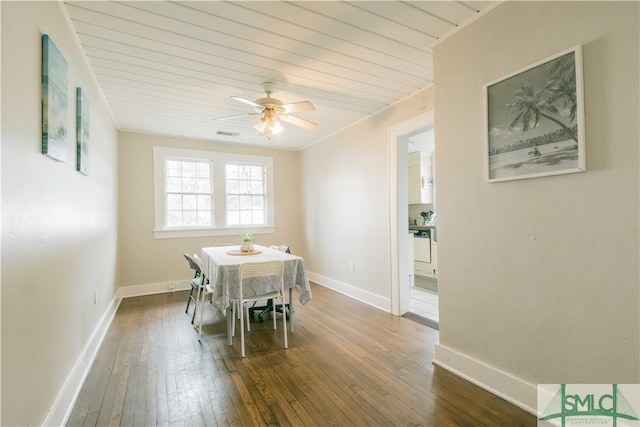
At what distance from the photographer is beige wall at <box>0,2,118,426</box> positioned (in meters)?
1.17

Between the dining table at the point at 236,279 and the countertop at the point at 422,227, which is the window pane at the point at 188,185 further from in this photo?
the countertop at the point at 422,227

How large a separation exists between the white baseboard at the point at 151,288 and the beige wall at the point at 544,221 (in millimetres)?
4045

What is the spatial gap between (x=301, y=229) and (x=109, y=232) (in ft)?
10.2

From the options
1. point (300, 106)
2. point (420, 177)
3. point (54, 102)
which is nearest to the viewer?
point (54, 102)

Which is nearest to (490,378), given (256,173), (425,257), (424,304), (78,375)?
(424,304)

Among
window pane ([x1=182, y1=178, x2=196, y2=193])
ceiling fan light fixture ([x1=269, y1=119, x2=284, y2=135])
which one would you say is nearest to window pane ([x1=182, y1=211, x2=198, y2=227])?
window pane ([x1=182, y1=178, x2=196, y2=193])

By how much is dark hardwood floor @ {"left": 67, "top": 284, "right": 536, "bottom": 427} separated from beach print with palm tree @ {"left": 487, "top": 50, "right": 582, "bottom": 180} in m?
1.45

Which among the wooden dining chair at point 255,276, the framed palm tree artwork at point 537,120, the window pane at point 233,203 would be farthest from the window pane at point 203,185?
the framed palm tree artwork at point 537,120

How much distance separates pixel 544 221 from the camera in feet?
5.50

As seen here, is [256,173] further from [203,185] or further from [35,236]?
[35,236]

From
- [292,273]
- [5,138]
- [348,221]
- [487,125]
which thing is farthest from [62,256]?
[348,221]

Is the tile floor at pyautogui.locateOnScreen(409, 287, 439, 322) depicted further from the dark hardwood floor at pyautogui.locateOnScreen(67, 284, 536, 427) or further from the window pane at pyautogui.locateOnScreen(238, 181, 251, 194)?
the window pane at pyautogui.locateOnScreen(238, 181, 251, 194)

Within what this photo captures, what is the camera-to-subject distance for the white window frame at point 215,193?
4645 millimetres

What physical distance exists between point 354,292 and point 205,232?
105 inches
